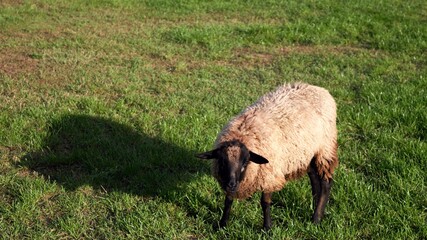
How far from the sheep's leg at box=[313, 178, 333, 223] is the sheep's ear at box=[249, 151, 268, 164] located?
0.89 m

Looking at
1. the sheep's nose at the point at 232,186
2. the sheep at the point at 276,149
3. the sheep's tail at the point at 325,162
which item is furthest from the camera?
the sheep's tail at the point at 325,162

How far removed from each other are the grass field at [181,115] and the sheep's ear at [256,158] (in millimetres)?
686

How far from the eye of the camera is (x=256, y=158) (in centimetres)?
380

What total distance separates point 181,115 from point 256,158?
2699mm

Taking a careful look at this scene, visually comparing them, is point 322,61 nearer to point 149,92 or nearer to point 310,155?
point 149,92

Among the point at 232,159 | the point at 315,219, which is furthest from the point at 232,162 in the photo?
the point at 315,219

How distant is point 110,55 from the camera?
8750 millimetres

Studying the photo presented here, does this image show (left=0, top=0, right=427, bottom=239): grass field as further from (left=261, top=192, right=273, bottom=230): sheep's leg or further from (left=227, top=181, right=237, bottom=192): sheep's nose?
(left=227, top=181, right=237, bottom=192): sheep's nose

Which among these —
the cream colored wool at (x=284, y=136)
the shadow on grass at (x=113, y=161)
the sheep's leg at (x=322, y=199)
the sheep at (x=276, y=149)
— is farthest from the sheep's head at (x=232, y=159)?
the shadow on grass at (x=113, y=161)

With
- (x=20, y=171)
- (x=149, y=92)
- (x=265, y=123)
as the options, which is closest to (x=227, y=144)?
(x=265, y=123)

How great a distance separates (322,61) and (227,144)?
17.8ft

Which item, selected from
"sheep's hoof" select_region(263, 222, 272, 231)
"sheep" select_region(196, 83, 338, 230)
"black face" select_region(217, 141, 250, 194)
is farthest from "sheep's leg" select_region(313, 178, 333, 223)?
"black face" select_region(217, 141, 250, 194)

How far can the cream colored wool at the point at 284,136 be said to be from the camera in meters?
4.07

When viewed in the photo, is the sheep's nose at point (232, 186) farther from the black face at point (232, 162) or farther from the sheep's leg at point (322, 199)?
the sheep's leg at point (322, 199)
